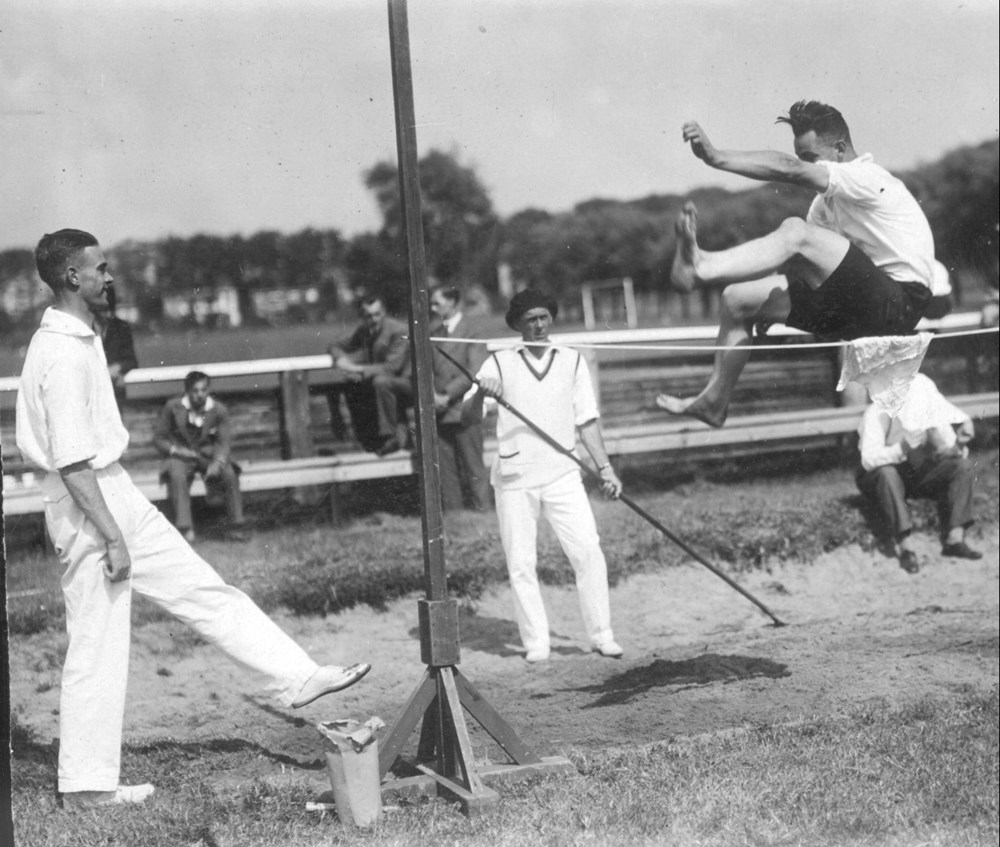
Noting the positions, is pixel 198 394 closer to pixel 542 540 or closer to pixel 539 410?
pixel 539 410

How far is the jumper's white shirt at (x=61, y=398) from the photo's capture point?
4566mm

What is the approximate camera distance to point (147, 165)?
536cm

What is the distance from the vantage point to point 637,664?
614cm

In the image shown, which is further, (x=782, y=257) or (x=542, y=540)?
(x=542, y=540)

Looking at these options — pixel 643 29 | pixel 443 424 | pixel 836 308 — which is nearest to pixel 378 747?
pixel 443 424

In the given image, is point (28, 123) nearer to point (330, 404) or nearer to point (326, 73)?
point (326, 73)

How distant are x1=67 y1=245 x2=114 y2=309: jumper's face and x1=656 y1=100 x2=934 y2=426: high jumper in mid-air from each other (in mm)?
2640

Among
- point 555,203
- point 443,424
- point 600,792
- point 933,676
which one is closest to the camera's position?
point 600,792

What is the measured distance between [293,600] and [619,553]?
180 cm

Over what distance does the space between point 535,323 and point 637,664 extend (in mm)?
1669

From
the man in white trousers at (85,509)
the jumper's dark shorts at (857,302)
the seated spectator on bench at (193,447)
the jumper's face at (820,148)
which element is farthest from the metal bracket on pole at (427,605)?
the jumper's face at (820,148)

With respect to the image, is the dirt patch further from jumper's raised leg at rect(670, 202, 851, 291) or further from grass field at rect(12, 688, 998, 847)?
jumper's raised leg at rect(670, 202, 851, 291)

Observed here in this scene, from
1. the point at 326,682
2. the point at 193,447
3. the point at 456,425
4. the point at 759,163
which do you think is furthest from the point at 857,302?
the point at 193,447

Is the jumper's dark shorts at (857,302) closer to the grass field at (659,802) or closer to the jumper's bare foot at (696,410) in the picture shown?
the jumper's bare foot at (696,410)
